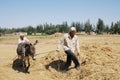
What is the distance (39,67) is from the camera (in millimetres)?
13992

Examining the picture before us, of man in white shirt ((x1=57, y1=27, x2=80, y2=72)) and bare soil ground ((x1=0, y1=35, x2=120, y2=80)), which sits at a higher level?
man in white shirt ((x1=57, y1=27, x2=80, y2=72))

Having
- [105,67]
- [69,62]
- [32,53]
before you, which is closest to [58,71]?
[69,62]

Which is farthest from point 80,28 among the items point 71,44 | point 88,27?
point 71,44

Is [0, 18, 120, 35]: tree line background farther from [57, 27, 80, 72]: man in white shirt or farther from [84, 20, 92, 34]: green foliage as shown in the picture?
[57, 27, 80, 72]: man in white shirt

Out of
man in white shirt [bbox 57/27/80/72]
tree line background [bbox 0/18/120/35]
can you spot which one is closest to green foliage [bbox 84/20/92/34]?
tree line background [bbox 0/18/120/35]

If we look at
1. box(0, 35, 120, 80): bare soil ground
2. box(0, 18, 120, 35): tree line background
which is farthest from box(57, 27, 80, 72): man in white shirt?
box(0, 18, 120, 35): tree line background

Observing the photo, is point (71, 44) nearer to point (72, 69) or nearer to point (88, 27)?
point (72, 69)

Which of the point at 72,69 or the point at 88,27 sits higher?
the point at 72,69

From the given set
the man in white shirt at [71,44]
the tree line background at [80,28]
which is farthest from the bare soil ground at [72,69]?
the tree line background at [80,28]

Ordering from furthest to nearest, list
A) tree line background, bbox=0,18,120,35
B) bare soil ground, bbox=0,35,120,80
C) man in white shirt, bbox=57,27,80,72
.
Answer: tree line background, bbox=0,18,120,35
man in white shirt, bbox=57,27,80,72
bare soil ground, bbox=0,35,120,80

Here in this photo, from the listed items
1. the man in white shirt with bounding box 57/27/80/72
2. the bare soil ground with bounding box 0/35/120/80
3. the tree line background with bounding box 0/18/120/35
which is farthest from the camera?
the tree line background with bounding box 0/18/120/35

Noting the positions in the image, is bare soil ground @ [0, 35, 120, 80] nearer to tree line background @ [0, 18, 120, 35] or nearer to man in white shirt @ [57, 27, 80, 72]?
man in white shirt @ [57, 27, 80, 72]

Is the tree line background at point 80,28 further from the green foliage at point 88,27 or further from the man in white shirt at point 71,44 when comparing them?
the man in white shirt at point 71,44

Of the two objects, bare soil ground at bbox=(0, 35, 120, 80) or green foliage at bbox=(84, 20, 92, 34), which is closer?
bare soil ground at bbox=(0, 35, 120, 80)
